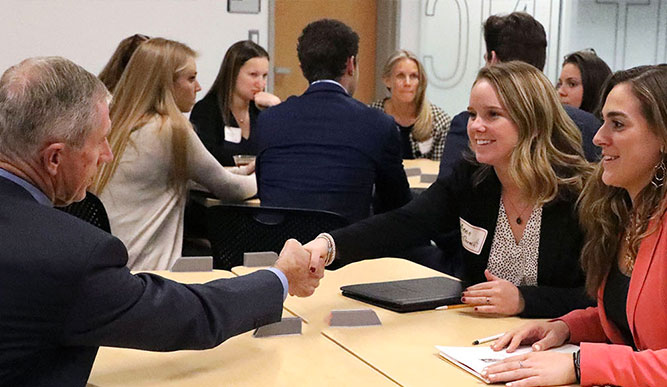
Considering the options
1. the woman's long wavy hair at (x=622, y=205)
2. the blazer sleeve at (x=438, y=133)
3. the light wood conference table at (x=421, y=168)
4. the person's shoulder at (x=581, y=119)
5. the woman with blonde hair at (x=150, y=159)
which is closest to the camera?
the woman's long wavy hair at (x=622, y=205)

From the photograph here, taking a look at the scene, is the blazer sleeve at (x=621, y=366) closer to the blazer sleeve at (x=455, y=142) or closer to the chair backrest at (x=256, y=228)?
the chair backrest at (x=256, y=228)

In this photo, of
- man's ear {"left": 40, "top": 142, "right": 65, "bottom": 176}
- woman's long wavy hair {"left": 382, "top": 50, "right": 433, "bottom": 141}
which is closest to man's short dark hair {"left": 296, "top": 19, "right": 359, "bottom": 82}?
woman's long wavy hair {"left": 382, "top": 50, "right": 433, "bottom": 141}

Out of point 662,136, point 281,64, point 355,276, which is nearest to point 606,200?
point 662,136

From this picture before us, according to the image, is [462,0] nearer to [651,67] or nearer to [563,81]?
[563,81]

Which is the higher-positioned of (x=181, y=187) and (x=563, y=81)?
(x=563, y=81)

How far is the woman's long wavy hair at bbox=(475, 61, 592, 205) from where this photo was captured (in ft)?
8.48

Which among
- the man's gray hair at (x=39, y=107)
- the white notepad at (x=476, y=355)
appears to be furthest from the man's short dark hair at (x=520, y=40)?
the man's gray hair at (x=39, y=107)

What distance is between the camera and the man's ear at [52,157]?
1.62 m

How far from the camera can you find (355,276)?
2793mm

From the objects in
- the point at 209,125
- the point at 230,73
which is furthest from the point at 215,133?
the point at 230,73

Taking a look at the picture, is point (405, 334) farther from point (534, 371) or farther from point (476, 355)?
point (534, 371)

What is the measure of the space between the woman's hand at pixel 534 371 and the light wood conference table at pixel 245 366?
24 cm

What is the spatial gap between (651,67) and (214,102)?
3902mm

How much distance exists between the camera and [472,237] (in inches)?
108
